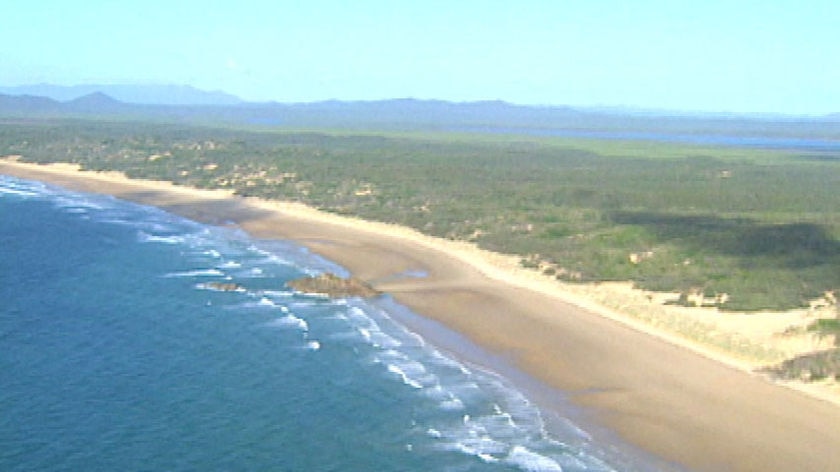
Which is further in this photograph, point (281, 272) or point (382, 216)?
point (382, 216)

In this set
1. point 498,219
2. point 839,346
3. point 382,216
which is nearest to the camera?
point 839,346

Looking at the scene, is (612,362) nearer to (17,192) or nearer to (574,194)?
(574,194)

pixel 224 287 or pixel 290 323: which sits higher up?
pixel 224 287

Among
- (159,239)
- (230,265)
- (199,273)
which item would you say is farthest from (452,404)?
(159,239)

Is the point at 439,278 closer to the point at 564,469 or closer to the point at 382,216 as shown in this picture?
the point at 382,216

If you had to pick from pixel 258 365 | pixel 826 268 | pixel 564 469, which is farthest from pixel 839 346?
pixel 258 365

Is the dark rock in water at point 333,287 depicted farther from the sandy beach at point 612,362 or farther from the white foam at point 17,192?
the white foam at point 17,192

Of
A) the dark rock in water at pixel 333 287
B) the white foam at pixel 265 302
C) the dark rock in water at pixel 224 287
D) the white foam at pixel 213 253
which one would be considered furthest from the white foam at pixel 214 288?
the white foam at pixel 213 253
